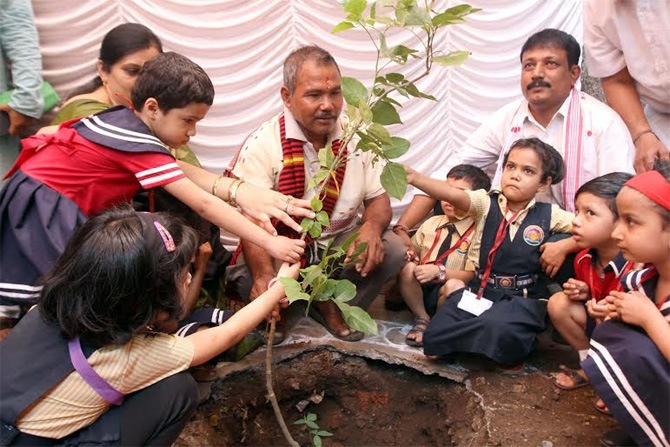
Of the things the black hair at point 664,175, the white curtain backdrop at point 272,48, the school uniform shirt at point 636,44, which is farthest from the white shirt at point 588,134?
the black hair at point 664,175

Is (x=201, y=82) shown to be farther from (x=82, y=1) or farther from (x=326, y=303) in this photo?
(x=82, y=1)

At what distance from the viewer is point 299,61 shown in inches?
112

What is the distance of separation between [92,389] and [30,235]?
0.81 meters

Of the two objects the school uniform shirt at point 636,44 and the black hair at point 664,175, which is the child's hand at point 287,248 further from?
the school uniform shirt at point 636,44

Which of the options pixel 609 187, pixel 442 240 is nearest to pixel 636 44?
pixel 609 187

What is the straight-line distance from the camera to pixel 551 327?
3.00 meters

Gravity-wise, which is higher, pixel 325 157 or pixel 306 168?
pixel 325 157

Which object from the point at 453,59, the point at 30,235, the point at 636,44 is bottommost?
the point at 30,235

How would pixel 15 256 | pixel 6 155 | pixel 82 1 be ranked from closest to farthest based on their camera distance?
pixel 15 256 < pixel 6 155 < pixel 82 1

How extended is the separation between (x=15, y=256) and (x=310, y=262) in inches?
47.7

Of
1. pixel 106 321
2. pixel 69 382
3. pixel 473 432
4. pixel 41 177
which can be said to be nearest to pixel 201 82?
pixel 41 177

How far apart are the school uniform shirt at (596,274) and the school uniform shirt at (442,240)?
51 centimetres

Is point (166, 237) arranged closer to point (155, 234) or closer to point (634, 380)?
point (155, 234)

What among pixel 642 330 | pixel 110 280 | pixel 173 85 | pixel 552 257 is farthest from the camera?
pixel 552 257
